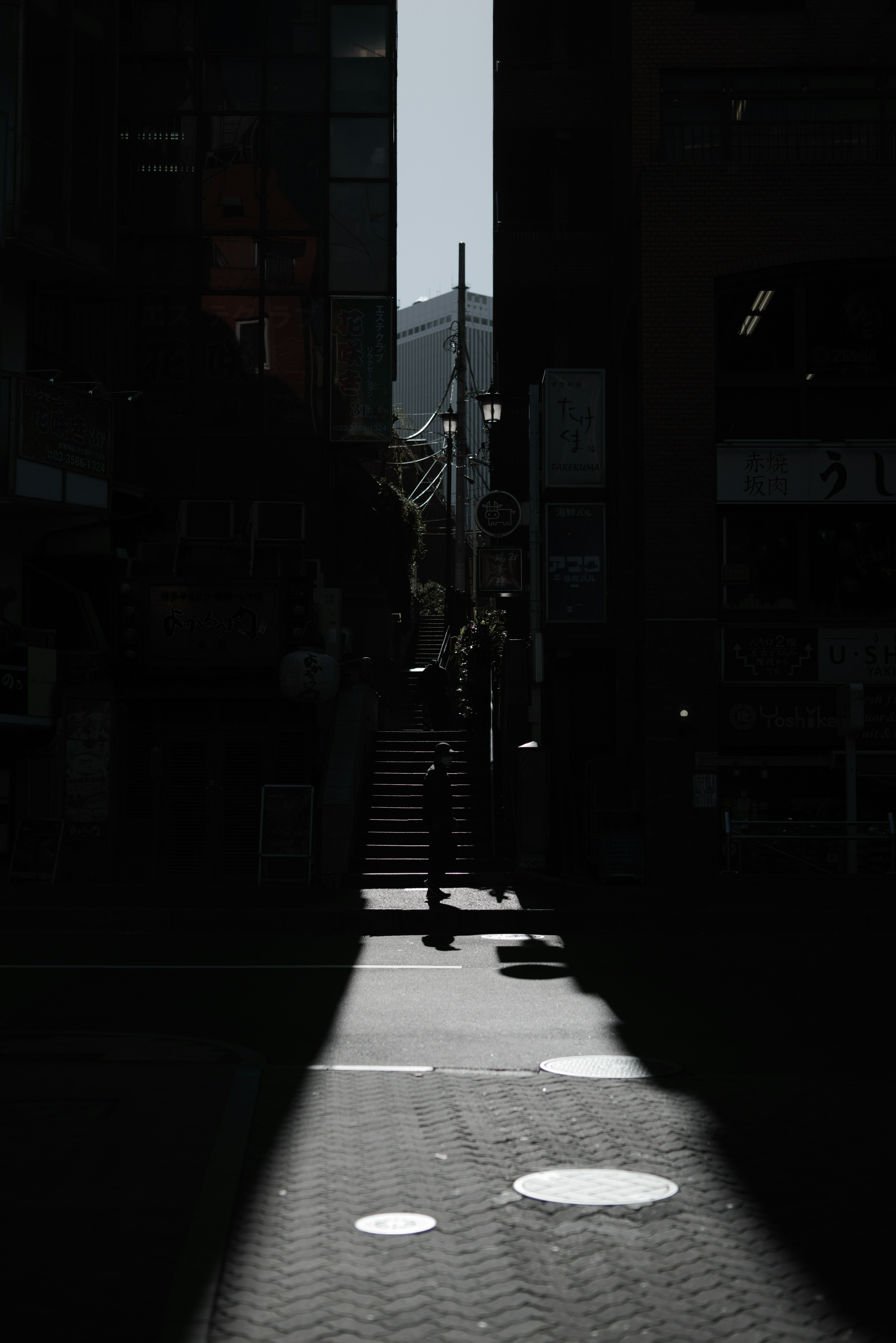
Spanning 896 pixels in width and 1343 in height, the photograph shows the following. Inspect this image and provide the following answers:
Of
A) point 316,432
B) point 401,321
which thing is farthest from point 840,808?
point 401,321

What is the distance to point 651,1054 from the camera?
8391 millimetres

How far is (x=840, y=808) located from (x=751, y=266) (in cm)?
805

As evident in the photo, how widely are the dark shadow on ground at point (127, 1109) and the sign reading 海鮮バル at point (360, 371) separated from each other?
15373mm

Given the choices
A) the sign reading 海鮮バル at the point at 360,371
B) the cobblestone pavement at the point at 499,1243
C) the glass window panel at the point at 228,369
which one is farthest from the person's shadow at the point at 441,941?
the glass window panel at the point at 228,369

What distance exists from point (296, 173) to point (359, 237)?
1758mm

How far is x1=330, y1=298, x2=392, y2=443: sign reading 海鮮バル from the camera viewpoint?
88.2 feet

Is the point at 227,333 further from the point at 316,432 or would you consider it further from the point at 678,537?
the point at 678,537

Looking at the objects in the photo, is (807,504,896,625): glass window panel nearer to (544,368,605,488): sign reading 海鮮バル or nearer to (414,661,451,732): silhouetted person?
(544,368,605,488): sign reading 海鮮バル

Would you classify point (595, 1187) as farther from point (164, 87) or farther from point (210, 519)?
point (164, 87)

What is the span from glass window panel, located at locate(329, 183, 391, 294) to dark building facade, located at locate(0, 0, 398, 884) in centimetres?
5

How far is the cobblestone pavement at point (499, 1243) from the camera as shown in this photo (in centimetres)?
405

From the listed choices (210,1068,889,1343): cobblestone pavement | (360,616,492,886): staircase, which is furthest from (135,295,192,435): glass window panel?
(210,1068,889,1343): cobblestone pavement

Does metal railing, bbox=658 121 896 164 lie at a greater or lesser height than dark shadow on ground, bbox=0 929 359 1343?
greater

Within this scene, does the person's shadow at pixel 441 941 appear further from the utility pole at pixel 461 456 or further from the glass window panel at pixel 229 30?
the utility pole at pixel 461 456
